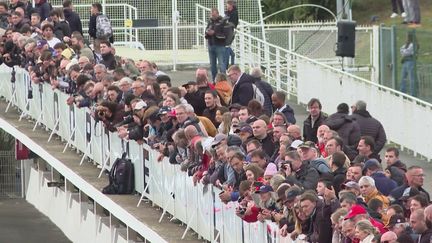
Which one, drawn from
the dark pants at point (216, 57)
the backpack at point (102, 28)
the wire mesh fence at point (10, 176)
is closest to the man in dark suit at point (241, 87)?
the dark pants at point (216, 57)

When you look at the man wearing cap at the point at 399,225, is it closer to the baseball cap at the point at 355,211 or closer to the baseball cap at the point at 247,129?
the baseball cap at the point at 355,211

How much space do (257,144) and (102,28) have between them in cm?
1364

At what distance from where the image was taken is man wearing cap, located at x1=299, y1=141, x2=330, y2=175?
21031mm

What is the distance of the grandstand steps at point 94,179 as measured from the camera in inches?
997

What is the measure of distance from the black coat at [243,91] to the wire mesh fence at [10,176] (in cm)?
1417

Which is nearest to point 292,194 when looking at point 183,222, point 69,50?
point 183,222

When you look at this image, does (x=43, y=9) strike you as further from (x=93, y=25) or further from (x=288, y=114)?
(x=288, y=114)

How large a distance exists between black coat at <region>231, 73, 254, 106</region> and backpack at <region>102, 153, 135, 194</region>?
5.93 ft

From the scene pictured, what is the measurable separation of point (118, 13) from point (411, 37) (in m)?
10.3

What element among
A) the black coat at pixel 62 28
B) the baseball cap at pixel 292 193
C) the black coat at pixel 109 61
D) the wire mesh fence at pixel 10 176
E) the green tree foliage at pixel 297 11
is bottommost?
the wire mesh fence at pixel 10 176

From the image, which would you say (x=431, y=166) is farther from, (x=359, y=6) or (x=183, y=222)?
(x=359, y=6)

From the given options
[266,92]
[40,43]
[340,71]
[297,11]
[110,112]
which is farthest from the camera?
[297,11]

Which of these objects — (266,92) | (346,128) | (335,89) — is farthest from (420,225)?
(335,89)

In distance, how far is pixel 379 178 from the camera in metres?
21.2
